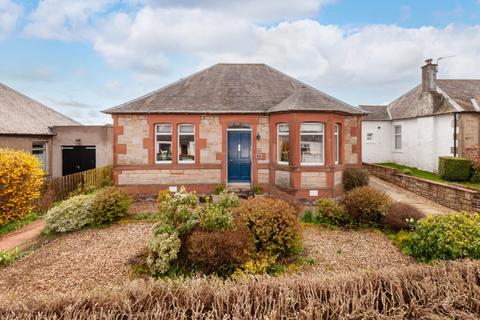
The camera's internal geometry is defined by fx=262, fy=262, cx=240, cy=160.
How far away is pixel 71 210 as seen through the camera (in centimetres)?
873

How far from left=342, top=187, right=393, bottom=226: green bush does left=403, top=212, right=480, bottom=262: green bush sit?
1.92m

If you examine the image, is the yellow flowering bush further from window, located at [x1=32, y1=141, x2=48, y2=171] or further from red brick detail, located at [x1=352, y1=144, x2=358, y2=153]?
red brick detail, located at [x1=352, y1=144, x2=358, y2=153]

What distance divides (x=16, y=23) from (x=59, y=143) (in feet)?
23.7

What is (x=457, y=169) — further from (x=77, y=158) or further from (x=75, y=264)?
(x=77, y=158)

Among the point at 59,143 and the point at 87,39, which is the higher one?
the point at 87,39

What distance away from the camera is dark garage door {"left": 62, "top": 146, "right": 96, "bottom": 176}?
1738 centimetres

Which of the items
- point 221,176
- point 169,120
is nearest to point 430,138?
point 221,176

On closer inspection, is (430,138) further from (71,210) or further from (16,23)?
(16,23)

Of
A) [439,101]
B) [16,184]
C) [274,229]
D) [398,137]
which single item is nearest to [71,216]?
[16,184]

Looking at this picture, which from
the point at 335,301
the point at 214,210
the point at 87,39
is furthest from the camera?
the point at 87,39

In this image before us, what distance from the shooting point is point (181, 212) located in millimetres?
6398

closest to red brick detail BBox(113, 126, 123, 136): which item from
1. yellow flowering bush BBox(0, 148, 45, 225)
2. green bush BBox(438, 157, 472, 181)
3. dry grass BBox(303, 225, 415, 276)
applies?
yellow flowering bush BBox(0, 148, 45, 225)

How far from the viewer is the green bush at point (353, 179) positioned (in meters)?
12.4

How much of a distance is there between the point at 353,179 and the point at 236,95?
7.02 metres
